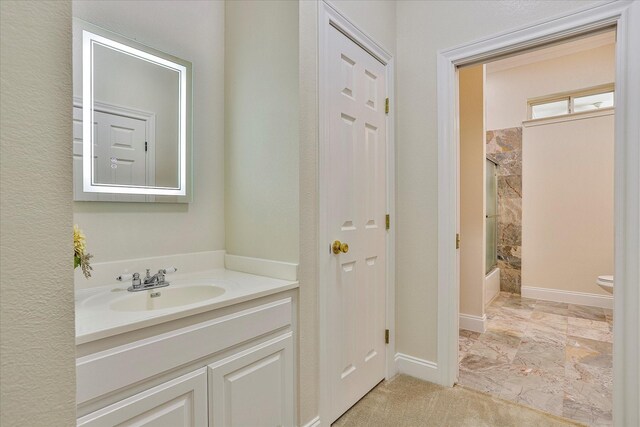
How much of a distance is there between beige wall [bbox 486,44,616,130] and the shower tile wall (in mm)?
226

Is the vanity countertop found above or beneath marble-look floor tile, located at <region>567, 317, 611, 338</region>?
Result: above

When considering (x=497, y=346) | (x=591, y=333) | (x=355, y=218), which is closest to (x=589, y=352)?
(x=591, y=333)

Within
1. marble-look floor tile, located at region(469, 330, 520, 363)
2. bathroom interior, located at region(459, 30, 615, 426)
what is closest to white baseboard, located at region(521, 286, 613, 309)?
bathroom interior, located at region(459, 30, 615, 426)

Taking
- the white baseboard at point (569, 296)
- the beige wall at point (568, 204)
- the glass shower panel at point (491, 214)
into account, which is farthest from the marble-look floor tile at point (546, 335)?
the beige wall at point (568, 204)

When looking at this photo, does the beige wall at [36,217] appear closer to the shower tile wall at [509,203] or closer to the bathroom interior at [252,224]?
the bathroom interior at [252,224]

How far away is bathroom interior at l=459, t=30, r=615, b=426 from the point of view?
270cm

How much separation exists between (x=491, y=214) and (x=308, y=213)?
348cm

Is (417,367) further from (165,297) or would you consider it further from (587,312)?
(587,312)

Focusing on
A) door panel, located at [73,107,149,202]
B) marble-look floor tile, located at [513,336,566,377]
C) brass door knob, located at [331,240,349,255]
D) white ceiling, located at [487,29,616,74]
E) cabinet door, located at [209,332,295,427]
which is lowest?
marble-look floor tile, located at [513,336,566,377]

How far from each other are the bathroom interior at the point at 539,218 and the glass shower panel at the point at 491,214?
14 mm

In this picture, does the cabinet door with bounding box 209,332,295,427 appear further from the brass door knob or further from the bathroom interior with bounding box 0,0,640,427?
the brass door knob

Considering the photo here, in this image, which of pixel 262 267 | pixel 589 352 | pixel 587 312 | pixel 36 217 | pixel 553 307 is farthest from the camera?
pixel 553 307

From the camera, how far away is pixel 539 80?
4289 mm

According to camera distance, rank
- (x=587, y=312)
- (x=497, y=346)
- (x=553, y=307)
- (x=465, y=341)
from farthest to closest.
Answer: (x=553, y=307) < (x=587, y=312) < (x=465, y=341) < (x=497, y=346)
